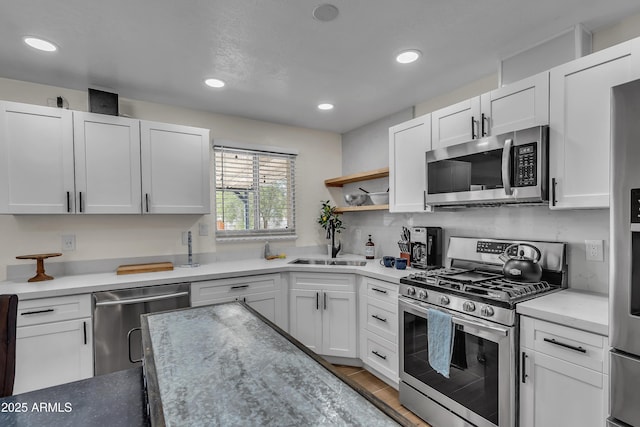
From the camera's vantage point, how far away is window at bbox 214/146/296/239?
3.37 metres

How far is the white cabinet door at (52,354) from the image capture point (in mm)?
→ 2035

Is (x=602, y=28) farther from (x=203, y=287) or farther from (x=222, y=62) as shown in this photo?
(x=203, y=287)

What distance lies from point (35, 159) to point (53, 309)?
1.10 m

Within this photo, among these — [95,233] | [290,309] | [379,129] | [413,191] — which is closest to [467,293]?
[413,191]

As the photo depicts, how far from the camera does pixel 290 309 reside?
9.88 feet

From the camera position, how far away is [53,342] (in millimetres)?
2119

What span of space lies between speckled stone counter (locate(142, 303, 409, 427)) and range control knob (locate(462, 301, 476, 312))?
118 centimetres

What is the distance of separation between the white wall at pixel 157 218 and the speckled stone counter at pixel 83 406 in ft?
6.65

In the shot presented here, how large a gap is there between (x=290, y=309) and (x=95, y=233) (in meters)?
1.86

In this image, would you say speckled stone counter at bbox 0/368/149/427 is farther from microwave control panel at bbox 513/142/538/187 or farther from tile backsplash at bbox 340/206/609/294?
tile backsplash at bbox 340/206/609/294

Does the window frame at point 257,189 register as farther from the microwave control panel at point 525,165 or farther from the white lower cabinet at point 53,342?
the microwave control panel at point 525,165

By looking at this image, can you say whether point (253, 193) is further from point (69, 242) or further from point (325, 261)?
point (69, 242)

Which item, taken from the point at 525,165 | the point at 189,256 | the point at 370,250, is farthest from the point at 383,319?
the point at 189,256

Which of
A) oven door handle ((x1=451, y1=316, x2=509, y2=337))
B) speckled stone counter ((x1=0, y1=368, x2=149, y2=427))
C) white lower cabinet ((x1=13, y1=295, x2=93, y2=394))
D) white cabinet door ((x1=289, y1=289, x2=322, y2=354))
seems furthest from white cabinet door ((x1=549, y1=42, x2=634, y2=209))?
white lower cabinet ((x1=13, y1=295, x2=93, y2=394))
